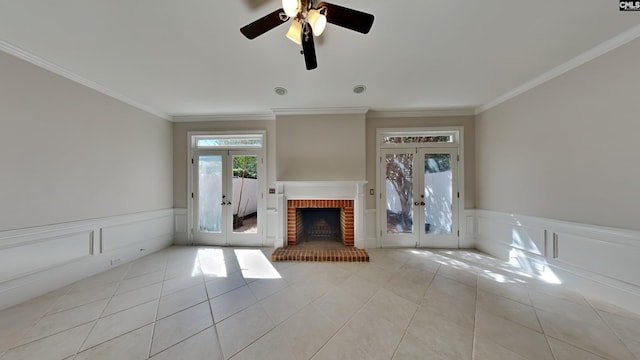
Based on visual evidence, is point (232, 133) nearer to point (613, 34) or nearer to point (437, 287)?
point (437, 287)

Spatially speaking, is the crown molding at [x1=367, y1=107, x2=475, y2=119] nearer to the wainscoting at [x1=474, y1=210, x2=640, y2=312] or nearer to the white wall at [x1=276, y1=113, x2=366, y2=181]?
the white wall at [x1=276, y1=113, x2=366, y2=181]

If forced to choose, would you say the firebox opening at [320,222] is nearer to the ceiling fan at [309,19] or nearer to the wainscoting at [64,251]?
the wainscoting at [64,251]

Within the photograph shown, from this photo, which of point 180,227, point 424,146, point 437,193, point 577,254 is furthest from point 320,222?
point 577,254

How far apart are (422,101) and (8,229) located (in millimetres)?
5290

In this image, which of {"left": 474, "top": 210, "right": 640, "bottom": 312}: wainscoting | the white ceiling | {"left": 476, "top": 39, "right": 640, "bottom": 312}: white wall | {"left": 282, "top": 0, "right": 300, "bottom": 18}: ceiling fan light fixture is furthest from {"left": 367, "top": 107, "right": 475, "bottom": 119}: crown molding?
{"left": 282, "top": 0, "right": 300, "bottom": 18}: ceiling fan light fixture

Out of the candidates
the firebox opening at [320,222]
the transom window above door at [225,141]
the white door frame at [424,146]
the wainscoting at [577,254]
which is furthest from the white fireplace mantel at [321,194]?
the wainscoting at [577,254]

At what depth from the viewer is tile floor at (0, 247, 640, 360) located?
1.54 m

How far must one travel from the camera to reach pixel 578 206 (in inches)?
94.4

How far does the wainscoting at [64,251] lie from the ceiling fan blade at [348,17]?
12.0 ft

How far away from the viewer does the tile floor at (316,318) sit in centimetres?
154

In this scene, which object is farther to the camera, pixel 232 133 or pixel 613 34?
pixel 232 133

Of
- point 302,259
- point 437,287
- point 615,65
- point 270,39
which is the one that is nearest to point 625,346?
point 437,287

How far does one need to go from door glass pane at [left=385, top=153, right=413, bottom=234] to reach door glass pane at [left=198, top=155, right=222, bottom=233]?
3.30m

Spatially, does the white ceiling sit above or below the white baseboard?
above
